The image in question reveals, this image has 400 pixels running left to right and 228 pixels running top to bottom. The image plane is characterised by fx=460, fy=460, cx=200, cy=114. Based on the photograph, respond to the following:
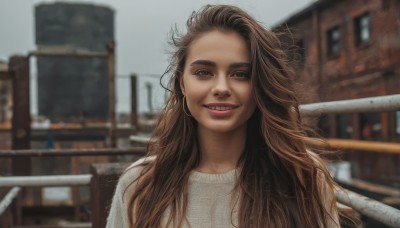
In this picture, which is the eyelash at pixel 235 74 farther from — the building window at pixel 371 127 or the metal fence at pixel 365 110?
the building window at pixel 371 127

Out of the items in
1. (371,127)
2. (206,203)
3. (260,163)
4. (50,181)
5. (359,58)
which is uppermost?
(359,58)

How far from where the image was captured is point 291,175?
4.72 feet

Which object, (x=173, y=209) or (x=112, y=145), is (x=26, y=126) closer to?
(x=112, y=145)

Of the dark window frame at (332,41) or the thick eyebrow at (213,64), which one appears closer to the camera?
the thick eyebrow at (213,64)

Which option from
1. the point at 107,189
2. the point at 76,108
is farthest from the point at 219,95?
the point at 76,108

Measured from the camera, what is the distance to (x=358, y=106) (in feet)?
4.99

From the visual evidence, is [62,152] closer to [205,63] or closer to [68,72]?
Result: [205,63]

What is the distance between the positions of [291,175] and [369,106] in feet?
1.07

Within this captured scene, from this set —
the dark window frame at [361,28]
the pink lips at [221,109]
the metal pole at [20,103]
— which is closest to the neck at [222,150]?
the pink lips at [221,109]

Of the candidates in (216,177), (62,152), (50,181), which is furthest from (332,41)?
(216,177)

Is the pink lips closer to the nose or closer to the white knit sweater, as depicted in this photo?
the nose

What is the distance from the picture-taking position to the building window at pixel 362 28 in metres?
15.5

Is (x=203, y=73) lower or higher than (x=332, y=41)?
lower

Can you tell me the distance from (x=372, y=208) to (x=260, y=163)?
1.23ft
